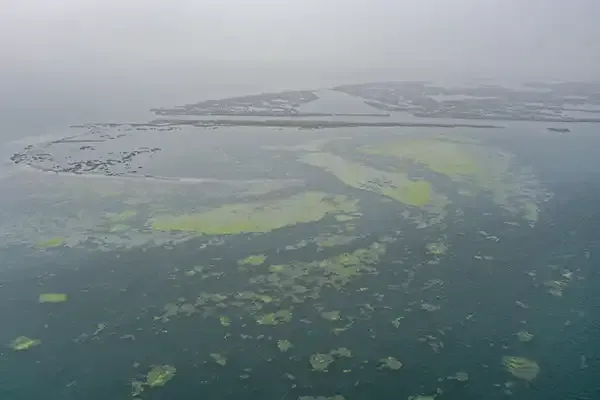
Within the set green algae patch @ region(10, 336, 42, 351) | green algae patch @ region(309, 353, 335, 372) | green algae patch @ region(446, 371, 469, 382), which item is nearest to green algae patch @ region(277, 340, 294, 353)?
green algae patch @ region(309, 353, 335, 372)

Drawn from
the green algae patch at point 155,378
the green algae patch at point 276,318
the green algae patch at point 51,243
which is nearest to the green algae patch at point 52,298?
the green algae patch at point 51,243

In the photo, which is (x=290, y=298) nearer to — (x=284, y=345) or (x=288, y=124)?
(x=284, y=345)

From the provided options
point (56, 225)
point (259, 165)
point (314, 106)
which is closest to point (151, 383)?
point (56, 225)

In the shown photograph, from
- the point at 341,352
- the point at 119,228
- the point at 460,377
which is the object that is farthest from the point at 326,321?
the point at 119,228

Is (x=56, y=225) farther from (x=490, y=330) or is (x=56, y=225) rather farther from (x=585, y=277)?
(x=585, y=277)

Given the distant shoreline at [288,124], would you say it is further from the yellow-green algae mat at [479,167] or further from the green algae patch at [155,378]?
the green algae patch at [155,378]
